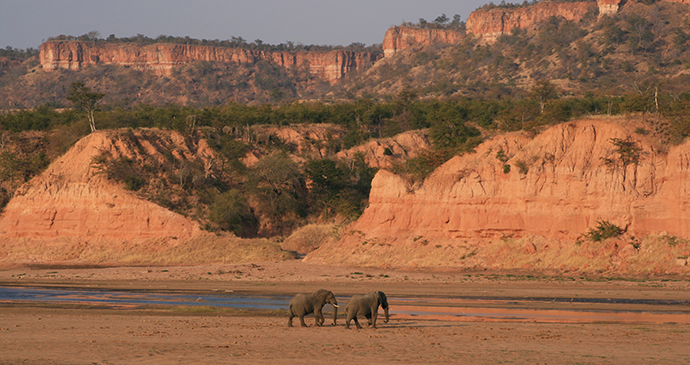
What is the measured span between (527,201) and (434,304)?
13875 mm

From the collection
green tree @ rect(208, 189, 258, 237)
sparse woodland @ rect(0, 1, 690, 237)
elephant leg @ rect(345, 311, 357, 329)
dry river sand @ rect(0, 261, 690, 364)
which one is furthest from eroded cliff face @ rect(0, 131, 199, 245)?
elephant leg @ rect(345, 311, 357, 329)

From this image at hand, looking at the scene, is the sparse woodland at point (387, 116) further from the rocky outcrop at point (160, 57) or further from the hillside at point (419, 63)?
the rocky outcrop at point (160, 57)

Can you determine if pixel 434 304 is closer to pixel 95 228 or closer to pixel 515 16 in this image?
pixel 95 228

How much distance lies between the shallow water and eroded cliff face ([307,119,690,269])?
10108mm

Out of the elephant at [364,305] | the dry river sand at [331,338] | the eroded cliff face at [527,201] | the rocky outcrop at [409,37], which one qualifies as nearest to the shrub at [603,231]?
the eroded cliff face at [527,201]

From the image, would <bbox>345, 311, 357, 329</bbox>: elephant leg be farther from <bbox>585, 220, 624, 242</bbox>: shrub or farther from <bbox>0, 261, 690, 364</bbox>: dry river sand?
<bbox>585, 220, 624, 242</bbox>: shrub

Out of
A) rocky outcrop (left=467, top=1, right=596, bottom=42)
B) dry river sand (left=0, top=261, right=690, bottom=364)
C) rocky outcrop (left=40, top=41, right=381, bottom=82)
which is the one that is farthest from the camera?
rocky outcrop (left=40, top=41, right=381, bottom=82)

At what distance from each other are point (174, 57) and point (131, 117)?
126 meters

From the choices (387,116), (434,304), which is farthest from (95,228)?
(387,116)

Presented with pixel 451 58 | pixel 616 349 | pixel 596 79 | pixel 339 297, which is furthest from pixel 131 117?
pixel 451 58

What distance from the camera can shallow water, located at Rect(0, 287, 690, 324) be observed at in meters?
20.3

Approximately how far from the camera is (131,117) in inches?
2625

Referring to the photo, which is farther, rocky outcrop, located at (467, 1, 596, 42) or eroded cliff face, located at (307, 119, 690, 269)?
rocky outcrop, located at (467, 1, 596, 42)

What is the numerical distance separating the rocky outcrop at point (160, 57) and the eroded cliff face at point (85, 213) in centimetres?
14088
